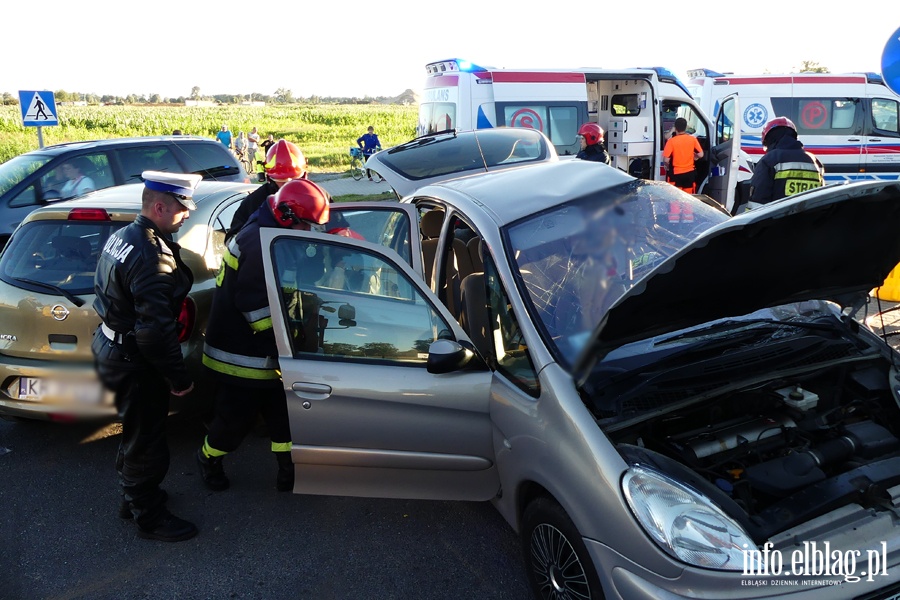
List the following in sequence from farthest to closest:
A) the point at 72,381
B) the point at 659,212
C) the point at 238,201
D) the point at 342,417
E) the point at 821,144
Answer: the point at 821,144
the point at 238,201
the point at 72,381
the point at 659,212
the point at 342,417

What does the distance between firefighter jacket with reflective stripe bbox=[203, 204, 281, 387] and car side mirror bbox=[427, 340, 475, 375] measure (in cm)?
105

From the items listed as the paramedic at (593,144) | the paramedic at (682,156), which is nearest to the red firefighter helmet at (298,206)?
the paramedic at (593,144)

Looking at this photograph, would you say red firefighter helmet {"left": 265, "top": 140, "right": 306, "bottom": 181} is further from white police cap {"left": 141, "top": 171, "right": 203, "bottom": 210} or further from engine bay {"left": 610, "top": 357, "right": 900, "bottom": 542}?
engine bay {"left": 610, "top": 357, "right": 900, "bottom": 542}

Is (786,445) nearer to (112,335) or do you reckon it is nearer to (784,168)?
(112,335)

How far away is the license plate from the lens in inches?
140

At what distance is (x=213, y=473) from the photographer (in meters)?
3.96

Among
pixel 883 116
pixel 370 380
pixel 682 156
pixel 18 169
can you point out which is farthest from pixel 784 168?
pixel 883 116

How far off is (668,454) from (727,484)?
0.23 meters

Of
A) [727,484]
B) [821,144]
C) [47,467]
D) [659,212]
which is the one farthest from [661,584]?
[821,144]

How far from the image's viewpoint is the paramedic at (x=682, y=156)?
9711mm

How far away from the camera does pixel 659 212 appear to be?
138 inches

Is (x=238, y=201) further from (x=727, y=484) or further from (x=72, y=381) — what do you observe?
(x=727, y=484)

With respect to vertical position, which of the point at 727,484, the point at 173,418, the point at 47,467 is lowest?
the point at 47,467

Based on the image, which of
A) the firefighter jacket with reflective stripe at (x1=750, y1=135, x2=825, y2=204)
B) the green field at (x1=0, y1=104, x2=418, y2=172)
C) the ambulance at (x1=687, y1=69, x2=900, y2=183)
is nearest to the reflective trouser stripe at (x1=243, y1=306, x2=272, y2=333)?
the firefighter jacket with reflective stripe at (x1=750, y1=135, x2=825, y2=204)
